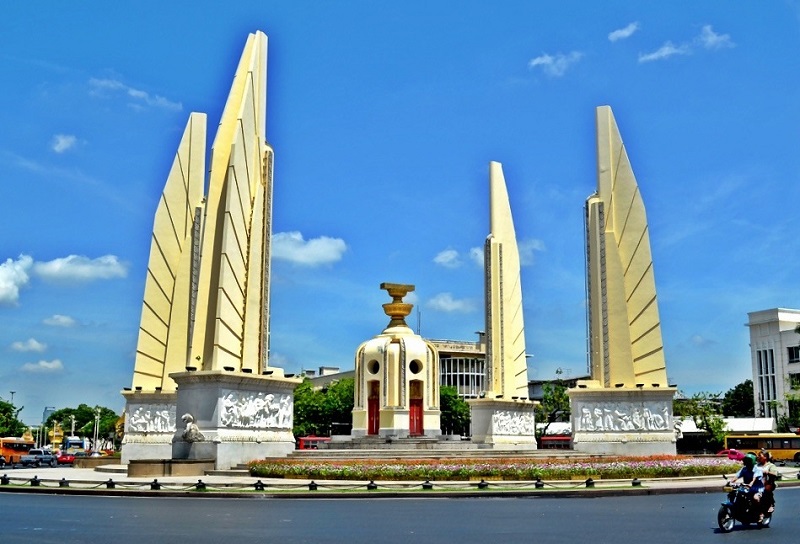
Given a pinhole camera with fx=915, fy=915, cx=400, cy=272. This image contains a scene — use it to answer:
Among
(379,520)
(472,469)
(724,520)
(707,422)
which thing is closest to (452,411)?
(707,422)

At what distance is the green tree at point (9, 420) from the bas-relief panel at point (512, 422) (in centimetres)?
6424

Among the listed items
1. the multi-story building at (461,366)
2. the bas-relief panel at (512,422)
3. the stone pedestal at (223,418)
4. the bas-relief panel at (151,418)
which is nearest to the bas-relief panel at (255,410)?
the stone pedestal at (223,418)

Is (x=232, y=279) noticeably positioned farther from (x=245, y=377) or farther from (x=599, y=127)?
(x=599, y=127)

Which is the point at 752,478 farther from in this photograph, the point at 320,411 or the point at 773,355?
the point at 773,355

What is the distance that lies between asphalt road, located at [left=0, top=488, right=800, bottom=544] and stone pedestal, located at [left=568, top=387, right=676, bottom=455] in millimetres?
13495

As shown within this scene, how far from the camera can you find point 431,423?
147ft

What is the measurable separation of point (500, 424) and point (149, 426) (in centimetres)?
1557

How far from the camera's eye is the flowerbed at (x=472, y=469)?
965 inches

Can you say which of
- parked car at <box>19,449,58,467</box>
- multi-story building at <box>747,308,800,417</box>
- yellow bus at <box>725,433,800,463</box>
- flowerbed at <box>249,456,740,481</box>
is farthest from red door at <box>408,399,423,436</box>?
multi-story building at <box>747,308,800,417</box>

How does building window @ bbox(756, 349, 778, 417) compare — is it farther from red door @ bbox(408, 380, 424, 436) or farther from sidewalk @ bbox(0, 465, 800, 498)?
sidewalk @ bbox(0, 465, 800, 498)

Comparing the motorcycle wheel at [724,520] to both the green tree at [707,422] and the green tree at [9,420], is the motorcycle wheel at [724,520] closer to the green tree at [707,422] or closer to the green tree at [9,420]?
the green tree at [707,422]

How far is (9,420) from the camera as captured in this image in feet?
323

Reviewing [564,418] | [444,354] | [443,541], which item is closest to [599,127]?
[443,541]

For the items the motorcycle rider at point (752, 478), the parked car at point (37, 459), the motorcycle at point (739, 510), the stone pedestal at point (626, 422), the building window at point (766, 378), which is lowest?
the parked car at point (37, 459)
